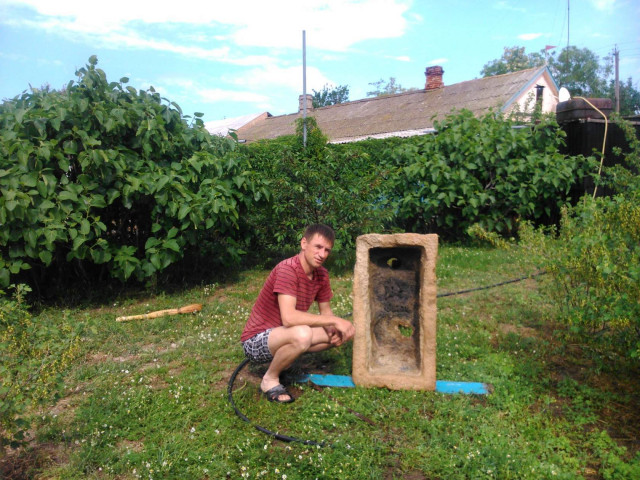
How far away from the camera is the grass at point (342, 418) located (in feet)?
8.78

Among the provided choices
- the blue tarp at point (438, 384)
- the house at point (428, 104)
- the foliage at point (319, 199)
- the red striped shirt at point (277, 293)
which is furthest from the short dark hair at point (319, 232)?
the house at point (428, 104)

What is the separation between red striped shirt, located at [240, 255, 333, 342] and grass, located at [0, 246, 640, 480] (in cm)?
47

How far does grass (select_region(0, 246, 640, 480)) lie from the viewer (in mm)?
2676

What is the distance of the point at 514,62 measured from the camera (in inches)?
1924

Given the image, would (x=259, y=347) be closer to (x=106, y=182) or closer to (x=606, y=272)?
(x=606, y=272)

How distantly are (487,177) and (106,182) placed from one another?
5833mm

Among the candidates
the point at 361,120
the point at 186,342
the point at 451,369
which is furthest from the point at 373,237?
the point at 361,120

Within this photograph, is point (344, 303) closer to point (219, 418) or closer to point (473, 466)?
point (219, 418)

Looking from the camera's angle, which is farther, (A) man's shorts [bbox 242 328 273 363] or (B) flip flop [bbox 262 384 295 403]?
(A) man's shorts [bbox 242 328 273 363]

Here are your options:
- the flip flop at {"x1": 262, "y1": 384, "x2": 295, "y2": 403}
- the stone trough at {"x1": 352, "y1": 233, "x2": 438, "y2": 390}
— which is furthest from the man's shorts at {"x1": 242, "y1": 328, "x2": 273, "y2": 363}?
the stone trough at {"x1": 352, "y1": 233, "x2": 438, "y2": 390}

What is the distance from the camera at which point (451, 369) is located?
3803 mm

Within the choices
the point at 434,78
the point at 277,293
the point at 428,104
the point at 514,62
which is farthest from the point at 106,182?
the point at 514,62

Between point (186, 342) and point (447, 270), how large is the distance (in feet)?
Result: 11.8

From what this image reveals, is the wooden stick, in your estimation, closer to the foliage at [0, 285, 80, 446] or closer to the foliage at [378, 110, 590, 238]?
the foliage at [0, 285, 80, 446]
